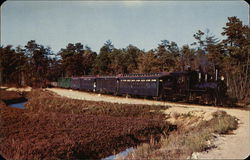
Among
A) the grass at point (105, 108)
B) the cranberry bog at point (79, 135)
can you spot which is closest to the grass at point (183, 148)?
the cranberry bog at point (79, 135)

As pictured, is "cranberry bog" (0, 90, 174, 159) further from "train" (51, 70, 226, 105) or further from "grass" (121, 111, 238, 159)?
"train" (51, 70, 226, 105)

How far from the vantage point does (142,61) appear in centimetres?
4203

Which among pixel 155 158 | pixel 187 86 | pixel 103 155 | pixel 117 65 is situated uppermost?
pixel 117 65

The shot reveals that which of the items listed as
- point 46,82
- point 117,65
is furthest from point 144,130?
point 46,82

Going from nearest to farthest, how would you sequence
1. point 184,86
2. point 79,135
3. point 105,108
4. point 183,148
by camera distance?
point 183,148
point 79,135
point 184,86
point 105,108

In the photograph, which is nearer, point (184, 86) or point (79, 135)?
point (79, 135)

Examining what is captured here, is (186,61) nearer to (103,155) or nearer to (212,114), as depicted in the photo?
(212,114)

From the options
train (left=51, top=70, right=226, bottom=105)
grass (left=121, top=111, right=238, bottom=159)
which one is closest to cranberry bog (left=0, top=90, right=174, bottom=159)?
grass (left=121, top=111, right=238, bottom=159)

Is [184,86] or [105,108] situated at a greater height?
[184,86]

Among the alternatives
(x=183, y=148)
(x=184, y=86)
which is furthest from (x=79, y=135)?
(x=184, y=86)

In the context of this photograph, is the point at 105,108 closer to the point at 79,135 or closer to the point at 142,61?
the point at 79,135

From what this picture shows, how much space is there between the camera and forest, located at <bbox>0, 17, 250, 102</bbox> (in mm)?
28250

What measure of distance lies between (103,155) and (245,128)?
24.2ft

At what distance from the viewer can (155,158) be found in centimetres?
685
